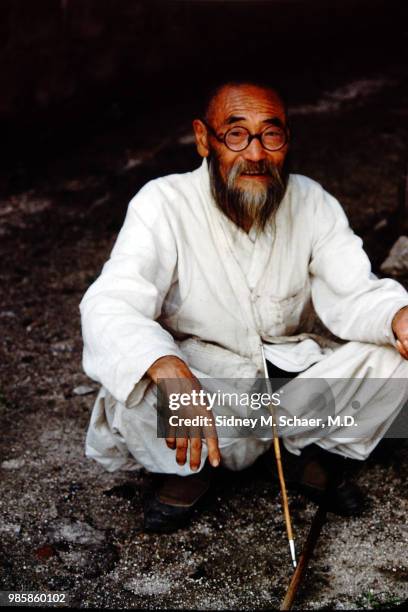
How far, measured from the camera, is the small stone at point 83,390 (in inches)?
169

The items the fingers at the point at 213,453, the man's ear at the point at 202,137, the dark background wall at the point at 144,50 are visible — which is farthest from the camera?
the dark background wall at the point at 144,50

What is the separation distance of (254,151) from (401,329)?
916 mm

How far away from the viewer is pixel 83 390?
169 inches

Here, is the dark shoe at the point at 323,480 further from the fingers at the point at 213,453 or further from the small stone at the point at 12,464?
the small stone at the point at 12,464

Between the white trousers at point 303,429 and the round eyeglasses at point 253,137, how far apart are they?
2.75 ft

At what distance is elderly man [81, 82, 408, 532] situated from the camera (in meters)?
3.16

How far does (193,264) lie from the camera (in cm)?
334

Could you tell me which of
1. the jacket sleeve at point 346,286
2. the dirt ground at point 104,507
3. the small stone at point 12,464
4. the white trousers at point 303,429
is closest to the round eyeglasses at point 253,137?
the jacket sleeve at point 346,286

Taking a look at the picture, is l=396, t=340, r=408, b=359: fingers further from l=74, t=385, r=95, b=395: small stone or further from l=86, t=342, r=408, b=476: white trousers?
l=74, t=385, r=95, b=395: small stone

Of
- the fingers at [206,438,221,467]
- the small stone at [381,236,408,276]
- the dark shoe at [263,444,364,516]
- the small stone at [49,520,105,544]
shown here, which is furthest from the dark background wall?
the fingers at [206,438,221,467]

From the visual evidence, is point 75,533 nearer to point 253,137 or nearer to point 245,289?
point 245,289

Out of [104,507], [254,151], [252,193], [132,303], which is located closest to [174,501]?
[104,507]

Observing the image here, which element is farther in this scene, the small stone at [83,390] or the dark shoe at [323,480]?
the small stone at [83,390]

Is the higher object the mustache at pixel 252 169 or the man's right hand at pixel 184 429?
the mustache at pixel 252 169
